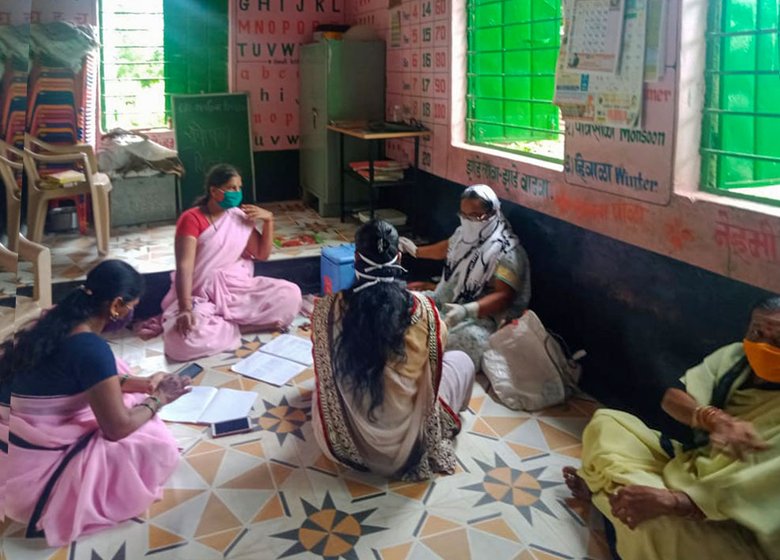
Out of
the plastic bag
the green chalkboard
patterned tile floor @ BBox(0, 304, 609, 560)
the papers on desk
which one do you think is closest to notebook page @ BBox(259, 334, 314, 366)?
the papers on desk

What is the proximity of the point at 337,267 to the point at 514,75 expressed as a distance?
51.6 inches

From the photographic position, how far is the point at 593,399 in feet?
8.95

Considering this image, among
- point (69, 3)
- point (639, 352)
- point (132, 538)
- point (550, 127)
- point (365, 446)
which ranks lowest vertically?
point (132, 538)

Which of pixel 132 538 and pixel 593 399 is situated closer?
pixel 132 538

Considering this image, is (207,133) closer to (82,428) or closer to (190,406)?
(190,406)

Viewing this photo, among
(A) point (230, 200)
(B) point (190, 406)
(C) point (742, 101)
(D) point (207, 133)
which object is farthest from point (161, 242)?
(C) point (742, 101)

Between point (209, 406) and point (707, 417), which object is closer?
point (707, 417)

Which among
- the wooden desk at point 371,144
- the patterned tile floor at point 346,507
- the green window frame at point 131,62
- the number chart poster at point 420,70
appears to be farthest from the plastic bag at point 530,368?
the green window frame at point 131,62

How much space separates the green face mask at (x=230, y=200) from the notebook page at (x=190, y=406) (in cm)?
93

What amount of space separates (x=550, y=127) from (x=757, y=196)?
52.3 inches

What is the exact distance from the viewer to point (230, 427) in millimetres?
2453

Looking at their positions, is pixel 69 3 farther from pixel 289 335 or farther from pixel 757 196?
pixel 757 196

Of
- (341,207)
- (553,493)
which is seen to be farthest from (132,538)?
(341,207)

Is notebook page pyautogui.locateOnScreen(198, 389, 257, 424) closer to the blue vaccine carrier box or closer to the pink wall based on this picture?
the blue vaccine carrier box
